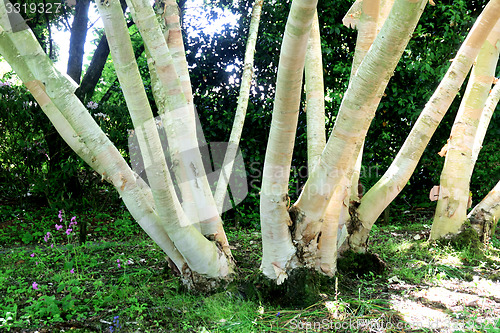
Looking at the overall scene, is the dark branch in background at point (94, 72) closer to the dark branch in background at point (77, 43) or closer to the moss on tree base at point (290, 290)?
the dark branch in background at point (77, 43)

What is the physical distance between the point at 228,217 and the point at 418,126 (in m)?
3.33

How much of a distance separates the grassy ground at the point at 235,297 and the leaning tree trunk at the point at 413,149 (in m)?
0.42

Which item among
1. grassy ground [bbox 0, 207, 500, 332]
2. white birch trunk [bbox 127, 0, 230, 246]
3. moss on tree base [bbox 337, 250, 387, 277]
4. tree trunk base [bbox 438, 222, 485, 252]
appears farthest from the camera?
tree trunk base [bbox 438, 222, 485, 252]

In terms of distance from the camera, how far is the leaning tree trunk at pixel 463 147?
374 cm

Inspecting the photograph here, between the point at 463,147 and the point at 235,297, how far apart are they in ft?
8.83

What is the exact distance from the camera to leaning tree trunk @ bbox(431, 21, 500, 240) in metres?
3.74

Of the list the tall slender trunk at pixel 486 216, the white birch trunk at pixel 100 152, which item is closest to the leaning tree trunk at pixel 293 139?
the white birch trunk at pixel 100 152

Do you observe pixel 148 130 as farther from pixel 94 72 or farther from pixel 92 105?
pixel 94 72

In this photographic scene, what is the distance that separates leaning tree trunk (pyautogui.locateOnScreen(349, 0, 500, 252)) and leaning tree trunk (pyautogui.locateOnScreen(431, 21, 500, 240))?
64 centimetres

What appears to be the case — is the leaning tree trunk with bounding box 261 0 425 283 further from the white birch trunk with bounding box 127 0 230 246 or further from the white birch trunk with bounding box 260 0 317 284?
the white birch trunk with bounding box 127 0 230 246

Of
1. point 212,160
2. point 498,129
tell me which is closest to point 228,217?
point 212,160

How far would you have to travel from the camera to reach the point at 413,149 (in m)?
3.23

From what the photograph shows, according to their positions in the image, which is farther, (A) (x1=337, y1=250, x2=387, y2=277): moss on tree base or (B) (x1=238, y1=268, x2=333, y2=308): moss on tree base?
(A) (x1=337, y1=250, x2=387, y2=277): moss on tree base

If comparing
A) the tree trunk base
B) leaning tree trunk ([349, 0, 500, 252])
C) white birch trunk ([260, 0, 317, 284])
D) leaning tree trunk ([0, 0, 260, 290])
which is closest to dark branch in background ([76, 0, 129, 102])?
leaning tree trunk ([0, 0, 260, 290])
